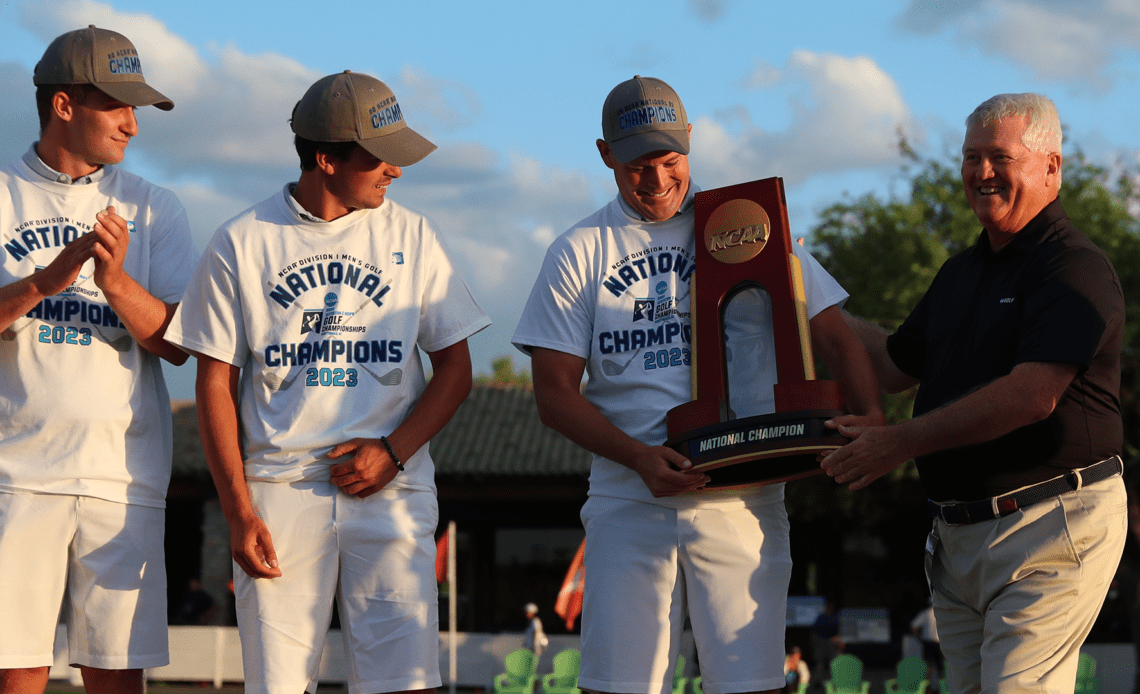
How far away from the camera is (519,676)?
16031mm

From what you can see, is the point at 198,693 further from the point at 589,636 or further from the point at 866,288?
the point at 589,636

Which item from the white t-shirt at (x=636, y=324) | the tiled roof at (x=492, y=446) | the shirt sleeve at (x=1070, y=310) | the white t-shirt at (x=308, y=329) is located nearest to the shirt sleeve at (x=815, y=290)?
the white t-shirt at (x=636, y=324)

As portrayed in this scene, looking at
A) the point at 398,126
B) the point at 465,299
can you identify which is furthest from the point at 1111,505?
the point at 398,126

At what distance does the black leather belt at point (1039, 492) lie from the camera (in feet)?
10.9

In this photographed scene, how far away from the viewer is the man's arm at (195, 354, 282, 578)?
3277mm

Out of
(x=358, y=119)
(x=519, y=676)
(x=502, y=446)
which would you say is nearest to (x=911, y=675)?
(x=519, y=676)

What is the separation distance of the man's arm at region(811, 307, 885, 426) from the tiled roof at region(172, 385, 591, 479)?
17.3m

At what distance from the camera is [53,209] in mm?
A: 3646

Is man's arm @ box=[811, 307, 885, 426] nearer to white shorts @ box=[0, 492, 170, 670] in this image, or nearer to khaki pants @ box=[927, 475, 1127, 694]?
khaki pants @ box=[927, 475, 1127, 694]

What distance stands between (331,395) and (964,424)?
1.90m

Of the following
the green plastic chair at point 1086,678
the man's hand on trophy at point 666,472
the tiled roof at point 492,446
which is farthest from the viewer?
the tiled roof at point 492,446

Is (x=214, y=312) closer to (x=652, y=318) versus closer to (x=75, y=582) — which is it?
(x=75, y=582)

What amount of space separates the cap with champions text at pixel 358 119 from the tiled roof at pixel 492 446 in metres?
17.5

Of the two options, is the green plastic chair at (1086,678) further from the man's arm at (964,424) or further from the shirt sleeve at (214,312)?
the shirt sleeve at (214,312)
